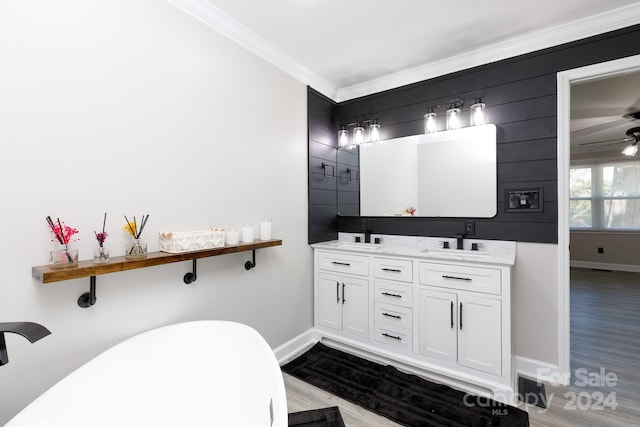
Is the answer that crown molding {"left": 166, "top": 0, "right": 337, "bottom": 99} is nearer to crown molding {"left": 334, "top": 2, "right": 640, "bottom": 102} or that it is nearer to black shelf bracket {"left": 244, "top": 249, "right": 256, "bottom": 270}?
crown molding {"left": 334, "top": 2, "right": 640, "bottom": 102}

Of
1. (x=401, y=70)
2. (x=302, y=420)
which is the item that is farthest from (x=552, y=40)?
(x=302, y=420)

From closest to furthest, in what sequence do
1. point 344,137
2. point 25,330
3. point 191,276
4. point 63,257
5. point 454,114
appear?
1. point 25,330
2. point 63,257
3. point 191,276
4. point 454,114
5. point 344,137

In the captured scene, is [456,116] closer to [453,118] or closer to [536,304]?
[453,118]

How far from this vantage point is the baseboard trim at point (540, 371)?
213 cm

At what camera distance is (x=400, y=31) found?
7.11 feet

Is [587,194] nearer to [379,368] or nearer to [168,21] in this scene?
[379,368]

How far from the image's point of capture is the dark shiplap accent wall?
2.10m

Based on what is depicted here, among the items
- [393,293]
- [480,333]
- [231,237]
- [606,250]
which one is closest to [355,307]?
[393,293]

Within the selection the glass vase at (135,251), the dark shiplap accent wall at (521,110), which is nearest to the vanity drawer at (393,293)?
the dark shiplap accent wall at (521,110)

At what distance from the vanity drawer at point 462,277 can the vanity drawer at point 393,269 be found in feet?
0.34

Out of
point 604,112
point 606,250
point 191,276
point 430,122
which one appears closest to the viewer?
point 191,276

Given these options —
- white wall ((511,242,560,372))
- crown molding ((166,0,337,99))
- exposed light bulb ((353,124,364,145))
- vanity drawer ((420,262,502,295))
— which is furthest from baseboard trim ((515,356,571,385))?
crown molding ((166,0,337,99))

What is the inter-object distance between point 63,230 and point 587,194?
7882 millimetres

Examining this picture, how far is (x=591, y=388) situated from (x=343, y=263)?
6.42 ft
